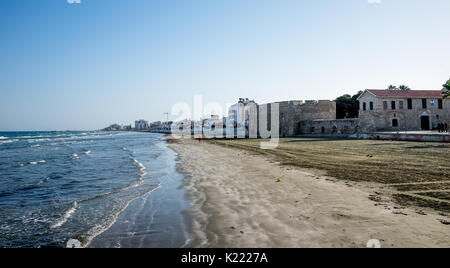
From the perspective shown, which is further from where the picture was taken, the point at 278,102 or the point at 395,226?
the point at 278,102

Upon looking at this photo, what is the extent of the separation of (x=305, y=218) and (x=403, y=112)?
3708cm

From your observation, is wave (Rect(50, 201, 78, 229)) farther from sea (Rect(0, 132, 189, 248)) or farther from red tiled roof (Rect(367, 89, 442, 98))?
red tiled roof (Rect(367, 89, 442, 98))

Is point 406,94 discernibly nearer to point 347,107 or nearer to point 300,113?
point 300,113

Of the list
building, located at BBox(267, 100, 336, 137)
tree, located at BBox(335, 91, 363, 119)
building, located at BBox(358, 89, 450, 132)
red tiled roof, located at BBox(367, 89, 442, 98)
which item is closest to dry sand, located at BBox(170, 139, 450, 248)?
Answer: building, located at BBox(358, 89, 450, 132)

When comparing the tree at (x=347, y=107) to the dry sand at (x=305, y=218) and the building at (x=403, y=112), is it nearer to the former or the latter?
the building at (x=403, y=112)

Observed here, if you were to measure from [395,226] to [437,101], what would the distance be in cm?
4040

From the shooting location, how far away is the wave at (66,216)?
5.26 meters

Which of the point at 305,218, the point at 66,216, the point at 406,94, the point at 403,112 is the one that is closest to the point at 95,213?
the point at 66,216

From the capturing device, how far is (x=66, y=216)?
5.84 meters

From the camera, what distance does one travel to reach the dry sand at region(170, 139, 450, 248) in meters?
3.79

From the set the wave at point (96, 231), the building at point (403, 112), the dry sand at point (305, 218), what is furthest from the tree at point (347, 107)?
the wave at point (96, 231)
